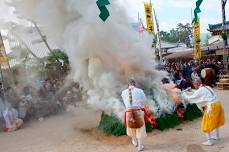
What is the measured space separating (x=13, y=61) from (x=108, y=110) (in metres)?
8.53

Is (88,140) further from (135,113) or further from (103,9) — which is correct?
(103,9)

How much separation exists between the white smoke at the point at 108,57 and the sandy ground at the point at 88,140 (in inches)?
36.3

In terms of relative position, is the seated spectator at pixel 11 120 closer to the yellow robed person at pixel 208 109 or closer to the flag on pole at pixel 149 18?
the yellow robed person at pixel 208 109

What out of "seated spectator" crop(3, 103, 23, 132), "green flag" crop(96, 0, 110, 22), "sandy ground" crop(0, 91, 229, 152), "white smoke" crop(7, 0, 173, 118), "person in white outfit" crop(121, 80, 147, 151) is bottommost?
"sandy ground" crop(0, 91, 229, 152)

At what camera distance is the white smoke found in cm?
1062

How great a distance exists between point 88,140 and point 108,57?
2.73m

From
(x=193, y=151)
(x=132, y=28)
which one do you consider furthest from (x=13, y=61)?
(x=193, y=151)

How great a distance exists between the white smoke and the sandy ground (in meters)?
0.92

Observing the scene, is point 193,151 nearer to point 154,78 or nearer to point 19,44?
point 154,78

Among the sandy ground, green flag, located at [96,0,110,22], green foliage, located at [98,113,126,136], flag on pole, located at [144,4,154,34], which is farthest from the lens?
flag on pole, located at [144,4,154,34]

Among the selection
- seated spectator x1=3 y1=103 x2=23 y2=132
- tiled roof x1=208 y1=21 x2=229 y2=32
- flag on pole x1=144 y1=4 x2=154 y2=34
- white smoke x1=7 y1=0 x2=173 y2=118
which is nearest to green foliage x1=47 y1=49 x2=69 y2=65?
flag on pole x1=144 y1=4 x2=154 y2=34

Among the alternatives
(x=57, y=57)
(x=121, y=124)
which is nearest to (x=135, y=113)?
(x=121, y=124)

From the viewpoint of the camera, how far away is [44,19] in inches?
487

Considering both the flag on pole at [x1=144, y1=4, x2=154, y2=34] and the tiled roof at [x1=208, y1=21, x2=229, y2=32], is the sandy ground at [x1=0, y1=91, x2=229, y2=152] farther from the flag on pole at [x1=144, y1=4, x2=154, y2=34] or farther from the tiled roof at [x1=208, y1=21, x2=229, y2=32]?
the tiled roof at [x1=208, y1=21, x2=229, y2=32]
